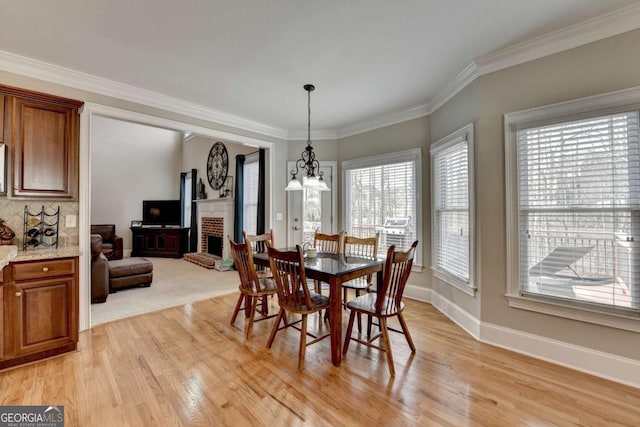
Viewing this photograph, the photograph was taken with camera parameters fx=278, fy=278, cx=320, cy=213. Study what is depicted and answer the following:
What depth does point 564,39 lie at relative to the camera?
2270 millimetres

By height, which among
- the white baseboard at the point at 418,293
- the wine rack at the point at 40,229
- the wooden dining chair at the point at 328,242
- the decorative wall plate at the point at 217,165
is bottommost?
the white baseboard at the point at 418,293

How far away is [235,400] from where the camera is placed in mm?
1865

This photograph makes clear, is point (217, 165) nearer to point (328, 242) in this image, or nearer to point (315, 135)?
point (315, 135)

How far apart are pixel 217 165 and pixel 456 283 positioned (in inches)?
235

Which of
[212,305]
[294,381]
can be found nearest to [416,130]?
[294,381]

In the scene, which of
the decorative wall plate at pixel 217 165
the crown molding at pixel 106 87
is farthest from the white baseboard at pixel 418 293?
the decorative wall plate at pixel 217 165

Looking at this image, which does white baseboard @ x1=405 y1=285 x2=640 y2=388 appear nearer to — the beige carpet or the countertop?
the beige carpet

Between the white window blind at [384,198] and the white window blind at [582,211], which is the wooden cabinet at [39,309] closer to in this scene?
the white window blind at [384,198]

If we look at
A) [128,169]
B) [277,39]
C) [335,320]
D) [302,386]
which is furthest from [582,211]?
[128,169]

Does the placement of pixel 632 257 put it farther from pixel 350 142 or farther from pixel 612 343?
pixel 350 142

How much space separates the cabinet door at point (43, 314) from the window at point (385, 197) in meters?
3.57

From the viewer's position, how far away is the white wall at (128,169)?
7332 mm

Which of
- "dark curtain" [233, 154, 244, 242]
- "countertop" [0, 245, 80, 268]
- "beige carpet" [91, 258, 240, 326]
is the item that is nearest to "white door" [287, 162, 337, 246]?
"beige carpet" [91, 258, 240, 326]

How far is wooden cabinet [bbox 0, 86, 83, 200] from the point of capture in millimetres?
2479
